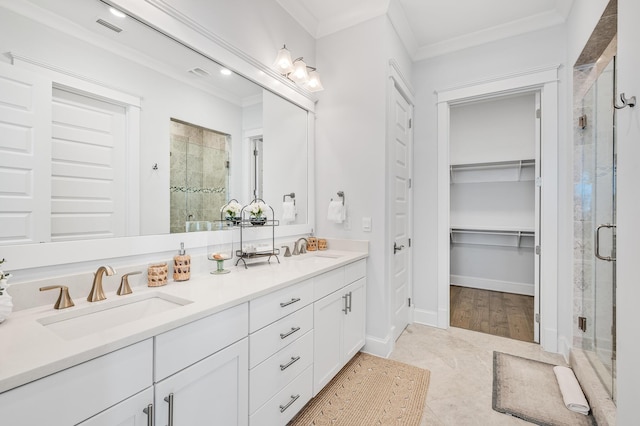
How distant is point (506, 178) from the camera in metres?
4.24

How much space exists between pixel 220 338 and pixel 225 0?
6.48 ft

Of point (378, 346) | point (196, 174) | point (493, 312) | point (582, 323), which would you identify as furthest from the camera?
point (493, 312)

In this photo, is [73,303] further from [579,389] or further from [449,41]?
[449,41]

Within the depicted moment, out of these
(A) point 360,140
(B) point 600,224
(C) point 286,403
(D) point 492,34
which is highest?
(D) point 492,34

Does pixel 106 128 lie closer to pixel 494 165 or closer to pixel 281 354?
pixel 281 354

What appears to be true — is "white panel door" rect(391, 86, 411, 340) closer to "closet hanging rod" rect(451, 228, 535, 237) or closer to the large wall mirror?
the large wall mirror

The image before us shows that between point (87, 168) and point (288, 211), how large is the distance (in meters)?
1.44

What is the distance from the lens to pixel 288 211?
253 cm

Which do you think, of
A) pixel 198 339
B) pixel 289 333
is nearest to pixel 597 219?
pixel 289 333

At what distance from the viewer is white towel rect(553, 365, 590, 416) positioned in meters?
1.84

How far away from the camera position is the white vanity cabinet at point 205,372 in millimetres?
1018

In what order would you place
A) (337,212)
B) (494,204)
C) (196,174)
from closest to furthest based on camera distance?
(196,174) → (337,212) → (494,204)

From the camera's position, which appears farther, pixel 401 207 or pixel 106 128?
pixel 401 207
